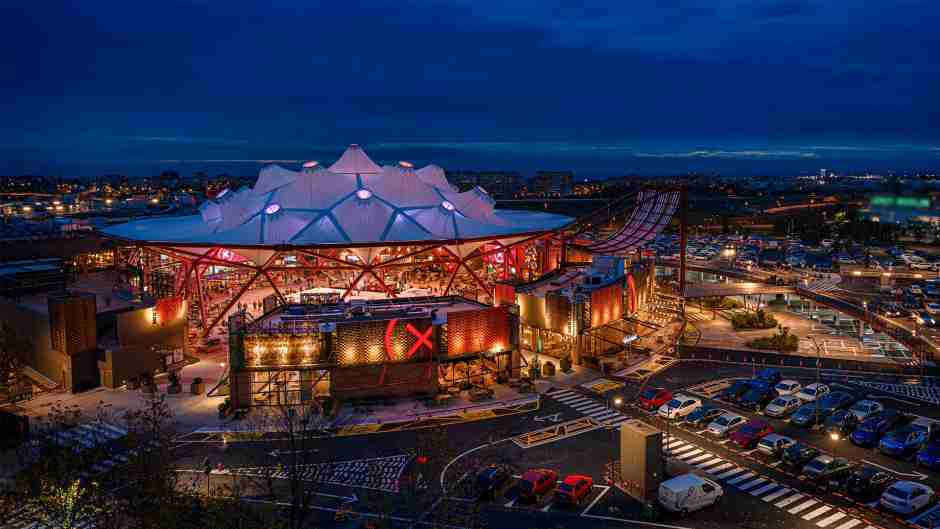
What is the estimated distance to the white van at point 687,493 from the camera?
19172 mm

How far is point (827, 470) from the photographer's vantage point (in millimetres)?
21469

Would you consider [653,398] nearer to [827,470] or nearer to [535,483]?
[827,470]

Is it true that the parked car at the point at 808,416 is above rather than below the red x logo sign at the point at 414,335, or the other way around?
below

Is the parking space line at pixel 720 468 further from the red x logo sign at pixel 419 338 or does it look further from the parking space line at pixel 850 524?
the red x logo sign at pixel 419 338

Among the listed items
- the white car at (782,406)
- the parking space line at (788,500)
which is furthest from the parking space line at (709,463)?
the white car at (782,406)

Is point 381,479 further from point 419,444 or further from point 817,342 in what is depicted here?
point 817,342

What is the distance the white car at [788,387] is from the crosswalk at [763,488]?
7.94m

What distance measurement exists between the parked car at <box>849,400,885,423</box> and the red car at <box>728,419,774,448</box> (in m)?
4.33

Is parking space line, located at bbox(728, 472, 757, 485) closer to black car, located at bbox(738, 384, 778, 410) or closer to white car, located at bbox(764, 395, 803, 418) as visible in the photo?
white car, located at bbox(764, 395, 803, 418)

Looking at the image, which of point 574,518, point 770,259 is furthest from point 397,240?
point 770,259

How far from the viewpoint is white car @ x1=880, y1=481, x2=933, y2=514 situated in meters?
19.1

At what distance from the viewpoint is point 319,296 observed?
1721 inches

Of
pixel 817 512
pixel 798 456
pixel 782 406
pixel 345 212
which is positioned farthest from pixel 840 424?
pixel 345 212

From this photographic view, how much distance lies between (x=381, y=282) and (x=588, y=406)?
20.2 m
